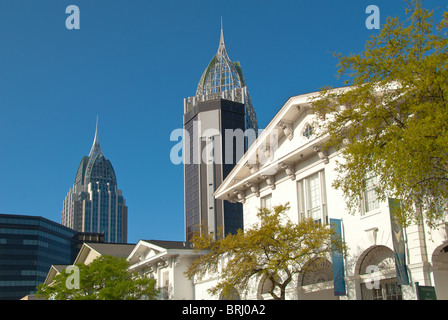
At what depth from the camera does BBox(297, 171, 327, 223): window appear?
90.2ft

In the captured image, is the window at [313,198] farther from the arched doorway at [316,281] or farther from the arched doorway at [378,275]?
the arched doorway at [378,275]

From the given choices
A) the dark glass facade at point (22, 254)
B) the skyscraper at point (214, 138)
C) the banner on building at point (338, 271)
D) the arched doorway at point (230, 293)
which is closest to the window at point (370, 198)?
the banner on building at point (338, 271)

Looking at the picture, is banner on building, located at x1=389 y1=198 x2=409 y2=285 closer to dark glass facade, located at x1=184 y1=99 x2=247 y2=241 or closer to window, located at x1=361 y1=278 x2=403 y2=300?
window, located at x1=361 y1=278 x2=403 y2=300

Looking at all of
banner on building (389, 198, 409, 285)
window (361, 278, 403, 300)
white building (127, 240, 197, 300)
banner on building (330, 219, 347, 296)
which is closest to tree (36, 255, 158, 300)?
white building (127, 240, 197, 300)

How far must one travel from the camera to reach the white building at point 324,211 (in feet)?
68.6

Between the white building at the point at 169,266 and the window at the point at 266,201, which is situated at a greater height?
the window at the point at 266,201

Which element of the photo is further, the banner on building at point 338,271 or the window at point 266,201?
the window at point 266,201

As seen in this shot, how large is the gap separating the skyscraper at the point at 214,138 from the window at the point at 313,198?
438ft

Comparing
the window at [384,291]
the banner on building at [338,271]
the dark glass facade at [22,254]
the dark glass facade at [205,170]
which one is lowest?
the window at [384,291]

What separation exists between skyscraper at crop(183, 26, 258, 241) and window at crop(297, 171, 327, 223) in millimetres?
133565

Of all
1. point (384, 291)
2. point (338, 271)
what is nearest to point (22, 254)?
point (338, 271)

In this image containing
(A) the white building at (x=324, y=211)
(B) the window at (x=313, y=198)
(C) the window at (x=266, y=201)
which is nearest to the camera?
(A) the white building at (x=324, y=211)

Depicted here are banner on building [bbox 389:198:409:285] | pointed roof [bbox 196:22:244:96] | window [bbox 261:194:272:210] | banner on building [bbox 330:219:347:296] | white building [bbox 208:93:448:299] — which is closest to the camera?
banner on building [bbox 389:198:409:285]

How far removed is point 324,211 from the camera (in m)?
27.3
